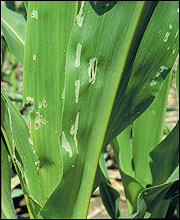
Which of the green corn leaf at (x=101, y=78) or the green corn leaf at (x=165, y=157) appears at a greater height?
the green corn leaf at (x=101, y=78)

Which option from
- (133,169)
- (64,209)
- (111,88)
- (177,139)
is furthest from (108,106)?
(133,169)

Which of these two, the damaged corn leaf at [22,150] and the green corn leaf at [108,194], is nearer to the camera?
the damaged corn leaf at [22,150]

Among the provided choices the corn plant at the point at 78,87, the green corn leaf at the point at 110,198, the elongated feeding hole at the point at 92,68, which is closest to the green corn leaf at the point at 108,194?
the green corn leaf at the point at 110,198

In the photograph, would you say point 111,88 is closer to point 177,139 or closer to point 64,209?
point 64,209

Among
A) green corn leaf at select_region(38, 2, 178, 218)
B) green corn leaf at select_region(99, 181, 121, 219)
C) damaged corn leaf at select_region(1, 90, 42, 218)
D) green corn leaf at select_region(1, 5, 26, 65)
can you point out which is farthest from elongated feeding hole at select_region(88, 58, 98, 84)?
green corn leaf at select_region(99, 181, 121, 219)

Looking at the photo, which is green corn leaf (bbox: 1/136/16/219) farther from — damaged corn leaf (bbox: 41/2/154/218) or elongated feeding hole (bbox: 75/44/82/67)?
elongated feeding hole (bbox: 75/44/82/67)

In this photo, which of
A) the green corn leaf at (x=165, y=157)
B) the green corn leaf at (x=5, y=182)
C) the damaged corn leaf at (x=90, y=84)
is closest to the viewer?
the damaged corn leaf at (x=90, y=84)

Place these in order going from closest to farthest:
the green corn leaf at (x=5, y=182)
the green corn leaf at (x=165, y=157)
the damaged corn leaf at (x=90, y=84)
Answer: the damaged corn leaf at (x=90, y=84)
the green corn leaf at (x=5, y=182)
the green corn leaf at (x=165, y=157)

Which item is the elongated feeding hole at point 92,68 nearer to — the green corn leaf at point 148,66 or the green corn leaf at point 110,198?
the green corn leaf at point 148,66
